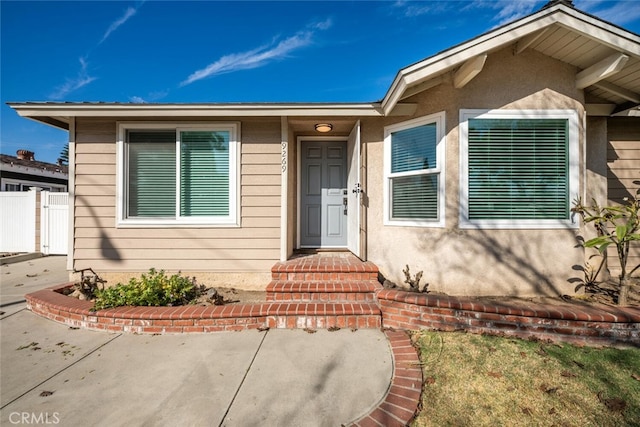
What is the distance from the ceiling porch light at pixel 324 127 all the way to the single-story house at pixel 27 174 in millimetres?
13258

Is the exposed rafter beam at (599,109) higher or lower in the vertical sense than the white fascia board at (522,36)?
lower

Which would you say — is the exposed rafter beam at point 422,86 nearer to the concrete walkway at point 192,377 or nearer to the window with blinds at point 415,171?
the window with blinds at point 415,171

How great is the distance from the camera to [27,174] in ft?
38.1

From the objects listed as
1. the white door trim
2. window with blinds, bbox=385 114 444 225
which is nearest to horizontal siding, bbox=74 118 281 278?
the white door trim

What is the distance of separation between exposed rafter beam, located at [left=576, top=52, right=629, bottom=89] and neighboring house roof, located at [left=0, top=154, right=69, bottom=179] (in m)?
17.5

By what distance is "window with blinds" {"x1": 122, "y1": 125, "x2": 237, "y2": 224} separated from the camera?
14.1ft

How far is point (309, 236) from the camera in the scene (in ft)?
16.9

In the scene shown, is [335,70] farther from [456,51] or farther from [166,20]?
[456,51]

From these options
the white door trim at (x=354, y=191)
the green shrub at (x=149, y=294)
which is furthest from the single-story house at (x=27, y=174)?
the white door trim at (x=354, y=191)

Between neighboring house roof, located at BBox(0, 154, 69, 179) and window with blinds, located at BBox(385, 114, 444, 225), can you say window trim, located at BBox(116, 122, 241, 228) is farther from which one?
neighboring house roof, located at BBox(0, 154, 69, 179)

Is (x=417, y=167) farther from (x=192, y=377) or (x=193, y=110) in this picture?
(x=192, y=377)

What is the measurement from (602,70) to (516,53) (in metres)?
0.96

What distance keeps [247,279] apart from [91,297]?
6.92ft

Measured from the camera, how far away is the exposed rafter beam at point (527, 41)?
325cm
